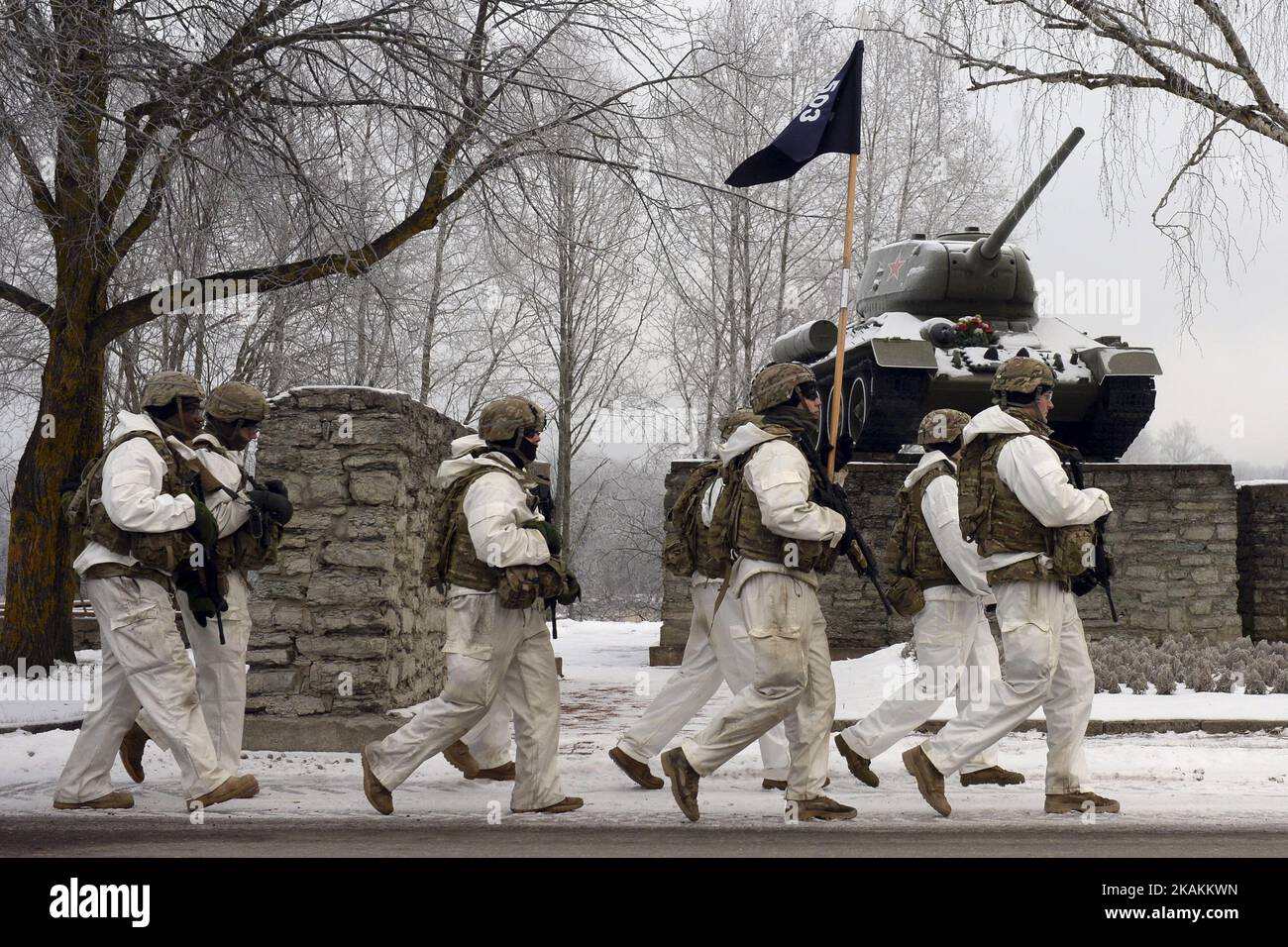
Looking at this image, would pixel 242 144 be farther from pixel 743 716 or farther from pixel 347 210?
pixel 743 716

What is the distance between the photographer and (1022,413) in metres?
6.67

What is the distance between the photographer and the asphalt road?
5465 millimetres

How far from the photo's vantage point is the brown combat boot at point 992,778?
7.30 m

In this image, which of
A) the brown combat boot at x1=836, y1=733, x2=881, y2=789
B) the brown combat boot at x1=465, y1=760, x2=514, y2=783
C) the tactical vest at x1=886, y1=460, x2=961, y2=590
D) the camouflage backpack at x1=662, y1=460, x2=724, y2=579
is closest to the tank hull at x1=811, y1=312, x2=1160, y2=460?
the tactical vest at x1=886, y1=460, x2=961, y2=590

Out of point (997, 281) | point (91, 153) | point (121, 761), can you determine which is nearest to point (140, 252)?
point (91, 153)

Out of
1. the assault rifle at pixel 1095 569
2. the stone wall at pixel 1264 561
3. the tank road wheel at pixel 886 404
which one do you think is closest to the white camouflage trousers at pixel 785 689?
the assault rifle at pixel 1095 569

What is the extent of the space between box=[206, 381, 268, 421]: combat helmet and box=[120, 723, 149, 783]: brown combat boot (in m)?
1.75

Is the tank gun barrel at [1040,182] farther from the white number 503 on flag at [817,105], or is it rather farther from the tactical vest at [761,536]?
the tactical vest at [761,536]

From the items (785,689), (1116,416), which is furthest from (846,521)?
(1116,416)

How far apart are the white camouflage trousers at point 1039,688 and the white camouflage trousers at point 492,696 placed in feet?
→ 5.86

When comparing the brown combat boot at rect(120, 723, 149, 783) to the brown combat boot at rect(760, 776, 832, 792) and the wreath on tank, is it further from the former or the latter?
the wreath on tank

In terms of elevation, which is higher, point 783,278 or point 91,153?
point 783,278

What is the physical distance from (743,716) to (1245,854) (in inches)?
80.9

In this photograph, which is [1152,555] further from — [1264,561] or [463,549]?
[463,549]
